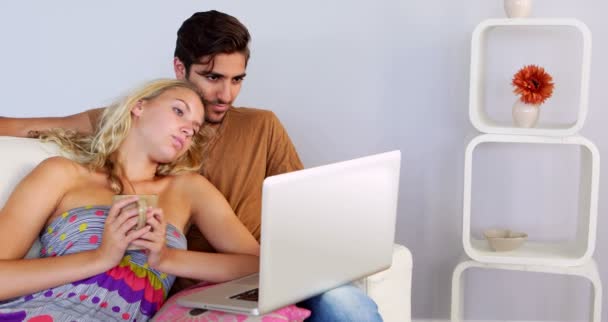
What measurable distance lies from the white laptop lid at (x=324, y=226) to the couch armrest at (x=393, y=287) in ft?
0.51

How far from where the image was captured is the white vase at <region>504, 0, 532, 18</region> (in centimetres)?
292

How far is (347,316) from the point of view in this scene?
2.01 m

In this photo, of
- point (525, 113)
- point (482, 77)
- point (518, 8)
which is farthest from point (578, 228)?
point (518, 8)

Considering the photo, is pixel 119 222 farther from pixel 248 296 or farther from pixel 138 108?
pixel 138 108

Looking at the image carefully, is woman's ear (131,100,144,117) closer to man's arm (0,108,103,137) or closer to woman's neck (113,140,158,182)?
woman's neck (113,140,158,182)

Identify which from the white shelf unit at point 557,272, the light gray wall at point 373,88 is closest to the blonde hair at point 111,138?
the light gray wall at point 373,88

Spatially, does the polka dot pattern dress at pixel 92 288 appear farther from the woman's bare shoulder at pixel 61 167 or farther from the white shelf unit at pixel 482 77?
the white shelf unit at pixel 482 77

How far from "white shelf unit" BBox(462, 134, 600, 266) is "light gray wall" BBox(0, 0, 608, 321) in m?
0.20

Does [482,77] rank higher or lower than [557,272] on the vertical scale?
higher

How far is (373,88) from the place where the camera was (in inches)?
129

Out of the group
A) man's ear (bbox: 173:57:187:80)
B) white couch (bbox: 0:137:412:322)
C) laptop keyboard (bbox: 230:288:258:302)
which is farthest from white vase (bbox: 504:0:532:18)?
laptop keyboard (bbox: 230:288:258:302)

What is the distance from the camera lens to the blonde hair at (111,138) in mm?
2314

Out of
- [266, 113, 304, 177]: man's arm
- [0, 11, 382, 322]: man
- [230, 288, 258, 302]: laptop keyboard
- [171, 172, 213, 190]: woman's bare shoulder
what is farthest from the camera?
[266, 113, 304, 177]: man's arm

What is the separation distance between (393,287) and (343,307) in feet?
1.21
